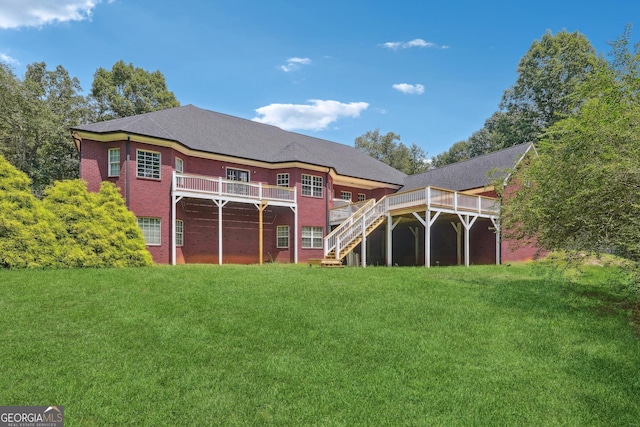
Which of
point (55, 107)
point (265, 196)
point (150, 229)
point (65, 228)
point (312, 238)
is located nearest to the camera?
point (65, 228)

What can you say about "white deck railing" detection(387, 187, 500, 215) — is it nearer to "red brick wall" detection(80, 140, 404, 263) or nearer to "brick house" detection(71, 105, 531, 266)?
"brick house" detection(71, 105, 531, 266)

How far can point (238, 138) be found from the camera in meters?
22.3

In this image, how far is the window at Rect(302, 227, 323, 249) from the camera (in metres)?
21.6

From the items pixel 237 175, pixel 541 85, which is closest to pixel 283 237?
pixel 237 175

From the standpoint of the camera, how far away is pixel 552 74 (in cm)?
3628

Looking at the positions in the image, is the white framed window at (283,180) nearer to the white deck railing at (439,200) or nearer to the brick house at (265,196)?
the brick house at (265,196)

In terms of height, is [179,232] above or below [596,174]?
below

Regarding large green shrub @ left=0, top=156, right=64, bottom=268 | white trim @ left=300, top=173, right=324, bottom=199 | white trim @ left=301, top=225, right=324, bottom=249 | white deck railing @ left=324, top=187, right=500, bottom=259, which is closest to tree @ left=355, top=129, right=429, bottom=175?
white trim @ left=300, top=173, right=324, bottom=199

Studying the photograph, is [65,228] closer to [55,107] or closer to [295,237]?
[295,237]

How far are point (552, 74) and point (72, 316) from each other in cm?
4276

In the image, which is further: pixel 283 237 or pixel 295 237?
pixel 283 237

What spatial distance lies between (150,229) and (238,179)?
5.59 meters

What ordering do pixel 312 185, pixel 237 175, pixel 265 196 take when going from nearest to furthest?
pixel 265 196 → pixel 237 175 → pixel 312 185

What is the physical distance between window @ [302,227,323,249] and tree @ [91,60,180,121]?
2370 cm
